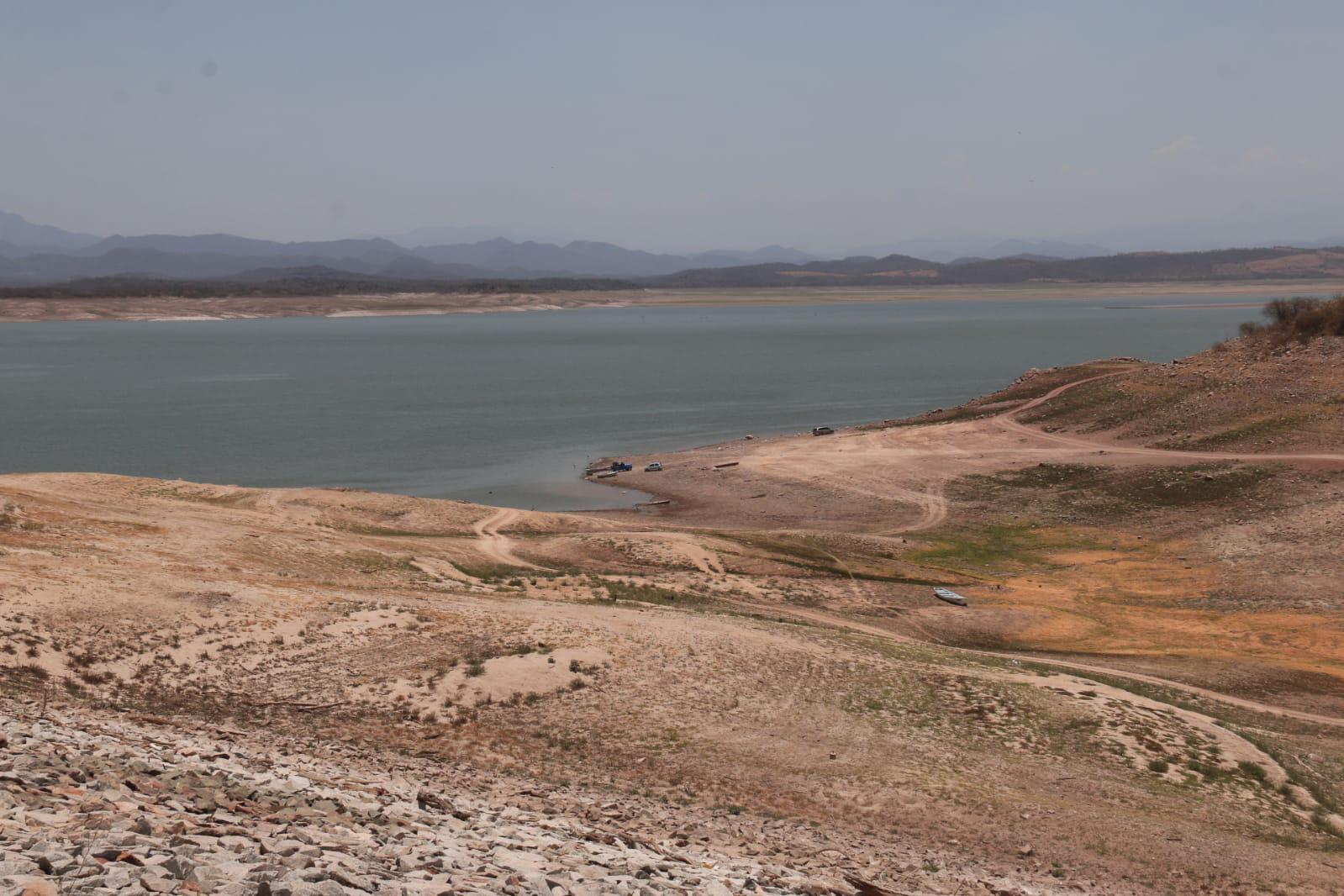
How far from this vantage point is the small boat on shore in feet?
127

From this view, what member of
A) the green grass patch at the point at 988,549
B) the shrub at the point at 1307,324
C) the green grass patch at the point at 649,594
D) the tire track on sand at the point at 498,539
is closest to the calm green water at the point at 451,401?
the tire track on sand at the point at 498,539

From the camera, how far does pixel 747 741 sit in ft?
69.7

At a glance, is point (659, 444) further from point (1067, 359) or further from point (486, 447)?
point (1067, 359)

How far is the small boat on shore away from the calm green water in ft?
94.7

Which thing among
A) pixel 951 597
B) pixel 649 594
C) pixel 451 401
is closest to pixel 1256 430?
pixel 951 597

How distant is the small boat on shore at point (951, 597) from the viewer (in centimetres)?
3878

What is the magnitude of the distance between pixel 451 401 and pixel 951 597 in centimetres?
8154

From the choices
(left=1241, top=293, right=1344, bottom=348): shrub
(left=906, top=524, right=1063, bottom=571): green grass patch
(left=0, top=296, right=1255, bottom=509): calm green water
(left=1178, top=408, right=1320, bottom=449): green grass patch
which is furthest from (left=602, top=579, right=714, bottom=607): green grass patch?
(left=1241, top=293, right=1344, bottom=348): shrub

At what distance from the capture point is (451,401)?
112312 millimetres

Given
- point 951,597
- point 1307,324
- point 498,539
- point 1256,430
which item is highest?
point 1307,324

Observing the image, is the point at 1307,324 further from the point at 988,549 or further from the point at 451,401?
the point at 451,401

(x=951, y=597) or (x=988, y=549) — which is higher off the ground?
(x=951, y=597)

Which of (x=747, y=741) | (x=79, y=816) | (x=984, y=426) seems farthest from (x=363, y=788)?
(x=984, y=426)

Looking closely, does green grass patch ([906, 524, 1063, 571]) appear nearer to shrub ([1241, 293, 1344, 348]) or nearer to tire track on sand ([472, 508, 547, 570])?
tire track on sand ([472, 508, 547, 570])
